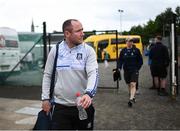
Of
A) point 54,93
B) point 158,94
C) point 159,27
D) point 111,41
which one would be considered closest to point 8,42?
point 158,94

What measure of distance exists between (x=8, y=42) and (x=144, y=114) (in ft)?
28.0

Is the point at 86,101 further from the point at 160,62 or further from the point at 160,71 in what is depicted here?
the point at 160,71

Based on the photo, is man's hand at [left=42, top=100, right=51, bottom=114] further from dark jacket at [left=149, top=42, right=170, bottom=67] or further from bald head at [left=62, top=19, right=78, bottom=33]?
dark jacket at [left=149, top=42, right=170, bottom=67]

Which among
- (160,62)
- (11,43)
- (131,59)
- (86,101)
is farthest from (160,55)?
(86,101)

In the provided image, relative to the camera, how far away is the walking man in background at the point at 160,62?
12.9 metres

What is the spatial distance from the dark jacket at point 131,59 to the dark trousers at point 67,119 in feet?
21.3

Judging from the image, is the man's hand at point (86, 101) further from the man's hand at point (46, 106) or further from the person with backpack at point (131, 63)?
the person with backpack at point (131, 63)

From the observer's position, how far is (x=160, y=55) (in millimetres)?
12906

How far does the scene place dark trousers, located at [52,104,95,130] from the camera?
4.46 metres

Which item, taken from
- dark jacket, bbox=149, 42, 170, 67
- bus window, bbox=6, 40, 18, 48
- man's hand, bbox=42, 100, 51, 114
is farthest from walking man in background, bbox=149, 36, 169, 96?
man's hand, bbox=42, 100, 51, 114

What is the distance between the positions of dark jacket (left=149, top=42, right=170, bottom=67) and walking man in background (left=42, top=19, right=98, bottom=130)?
8598 mm

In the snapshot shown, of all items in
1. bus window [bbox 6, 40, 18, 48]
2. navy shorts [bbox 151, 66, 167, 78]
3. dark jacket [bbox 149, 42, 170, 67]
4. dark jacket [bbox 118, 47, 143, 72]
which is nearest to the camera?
dark jacket [bbox 118, 47, 143, 72]

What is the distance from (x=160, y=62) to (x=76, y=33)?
8.77 m

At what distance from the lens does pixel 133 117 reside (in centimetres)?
918
